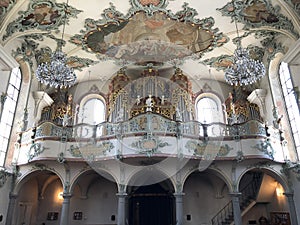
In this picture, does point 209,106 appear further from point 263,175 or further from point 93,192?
point 93,192

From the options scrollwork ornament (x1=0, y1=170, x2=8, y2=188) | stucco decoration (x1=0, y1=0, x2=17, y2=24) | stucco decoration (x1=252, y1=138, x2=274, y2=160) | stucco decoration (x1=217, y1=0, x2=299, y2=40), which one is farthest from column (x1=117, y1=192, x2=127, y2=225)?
stucco decoration (x1=217, y1=0, x2=299, y2=40)

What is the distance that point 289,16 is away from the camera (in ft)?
32.3

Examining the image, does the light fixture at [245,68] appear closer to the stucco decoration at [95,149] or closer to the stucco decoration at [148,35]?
the stucco decoration at [148,35]

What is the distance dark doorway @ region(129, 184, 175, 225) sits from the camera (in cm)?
1410

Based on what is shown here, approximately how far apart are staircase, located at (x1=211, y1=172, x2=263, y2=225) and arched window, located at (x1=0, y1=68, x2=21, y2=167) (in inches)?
439

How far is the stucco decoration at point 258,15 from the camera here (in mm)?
10016

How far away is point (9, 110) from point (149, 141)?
22.1ft

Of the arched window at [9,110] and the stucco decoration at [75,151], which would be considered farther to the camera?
the arched window at [9,110]

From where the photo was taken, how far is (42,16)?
10586mm

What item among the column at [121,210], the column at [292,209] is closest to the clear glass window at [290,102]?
the column at [292,209]

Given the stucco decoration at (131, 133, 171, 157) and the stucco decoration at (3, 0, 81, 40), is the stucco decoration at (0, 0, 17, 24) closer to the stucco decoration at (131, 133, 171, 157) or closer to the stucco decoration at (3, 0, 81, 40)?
the stucco decoration at (3, 0, 81, 40)

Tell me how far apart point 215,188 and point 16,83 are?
11876 mm

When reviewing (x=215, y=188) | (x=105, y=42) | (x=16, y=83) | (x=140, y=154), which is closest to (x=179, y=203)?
(x=140, y=154)

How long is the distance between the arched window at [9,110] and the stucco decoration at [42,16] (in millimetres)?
2502
